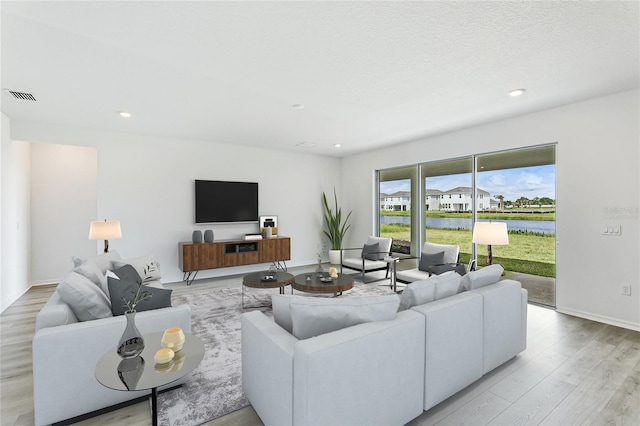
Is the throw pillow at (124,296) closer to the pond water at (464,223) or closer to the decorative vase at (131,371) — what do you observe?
the decorative vase at (131,371)

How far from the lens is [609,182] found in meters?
3.65

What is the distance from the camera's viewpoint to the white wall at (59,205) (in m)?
5.48

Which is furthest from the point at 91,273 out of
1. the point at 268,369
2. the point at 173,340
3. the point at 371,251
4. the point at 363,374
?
the point at 371,251

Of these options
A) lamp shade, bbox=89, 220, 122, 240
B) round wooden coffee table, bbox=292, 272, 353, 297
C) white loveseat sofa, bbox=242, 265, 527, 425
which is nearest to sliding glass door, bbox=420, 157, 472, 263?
round wooden coffee table, bbox=292, 272, 353, 297

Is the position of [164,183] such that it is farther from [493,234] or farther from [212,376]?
[493,234]

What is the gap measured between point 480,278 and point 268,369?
6.31 feet

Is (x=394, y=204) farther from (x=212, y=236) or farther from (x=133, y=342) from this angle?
(x=133, y=342)

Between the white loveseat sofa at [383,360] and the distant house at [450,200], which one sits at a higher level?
the distant house at [450,200]

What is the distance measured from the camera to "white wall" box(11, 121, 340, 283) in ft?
16.9

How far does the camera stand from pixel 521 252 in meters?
4.60

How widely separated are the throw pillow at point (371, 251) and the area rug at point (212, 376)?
7.40ft

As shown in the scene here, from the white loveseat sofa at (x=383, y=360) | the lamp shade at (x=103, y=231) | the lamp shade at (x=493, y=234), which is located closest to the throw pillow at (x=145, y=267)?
the lamp shade at (x=103, y=231)

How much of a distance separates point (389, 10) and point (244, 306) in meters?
3.76

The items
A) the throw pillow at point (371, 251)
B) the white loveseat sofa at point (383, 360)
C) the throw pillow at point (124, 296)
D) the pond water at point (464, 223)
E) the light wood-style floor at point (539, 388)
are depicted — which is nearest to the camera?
the white loveseat sofa at point (383, 360)
